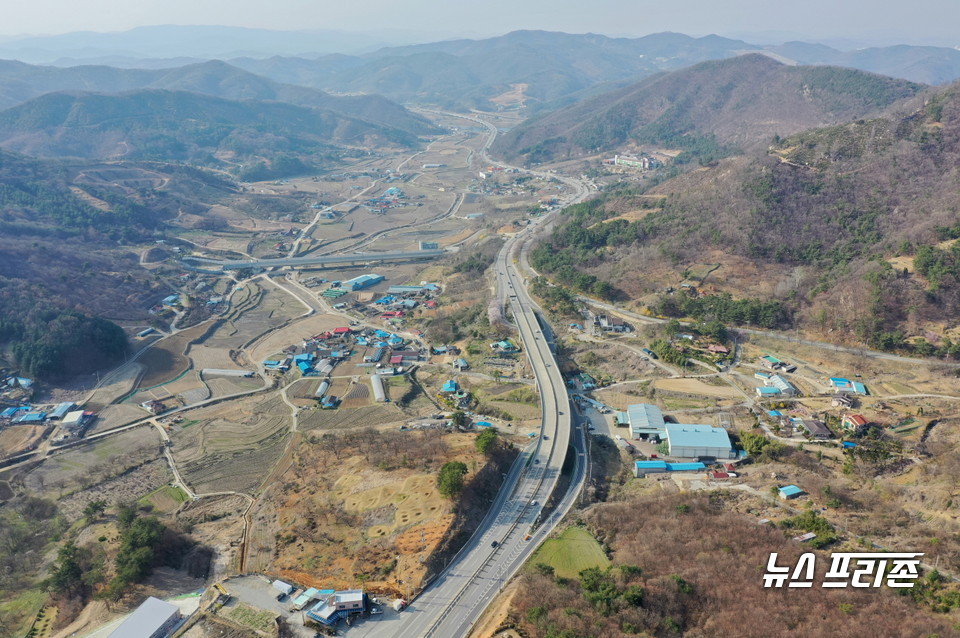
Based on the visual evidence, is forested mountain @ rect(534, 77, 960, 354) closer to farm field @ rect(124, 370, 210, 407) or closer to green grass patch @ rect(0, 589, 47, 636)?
farm field @ rect(124, 370, 210, 407)

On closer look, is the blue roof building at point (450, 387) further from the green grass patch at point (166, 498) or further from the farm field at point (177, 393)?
the farm field at point (177, 393)

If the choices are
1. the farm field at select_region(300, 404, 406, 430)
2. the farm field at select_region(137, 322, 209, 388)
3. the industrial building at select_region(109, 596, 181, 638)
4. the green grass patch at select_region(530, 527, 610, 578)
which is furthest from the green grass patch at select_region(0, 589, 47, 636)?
the farm field at select_region(137, 322, 209, 388)

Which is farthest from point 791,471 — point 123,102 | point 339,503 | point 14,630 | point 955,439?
point 123,102

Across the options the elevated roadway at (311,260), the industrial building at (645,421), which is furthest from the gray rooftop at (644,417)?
the elevated roadway at (311,260)

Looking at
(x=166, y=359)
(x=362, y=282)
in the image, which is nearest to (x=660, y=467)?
(x=166, y=359)

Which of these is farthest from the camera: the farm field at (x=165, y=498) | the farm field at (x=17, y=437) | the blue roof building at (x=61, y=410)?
the blue roof building at (x=61, y=410)

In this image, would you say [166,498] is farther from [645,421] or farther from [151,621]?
[645,421]

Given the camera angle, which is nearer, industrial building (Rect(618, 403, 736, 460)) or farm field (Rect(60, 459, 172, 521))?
industrial building (Rect(618, 403, 736, 460))
